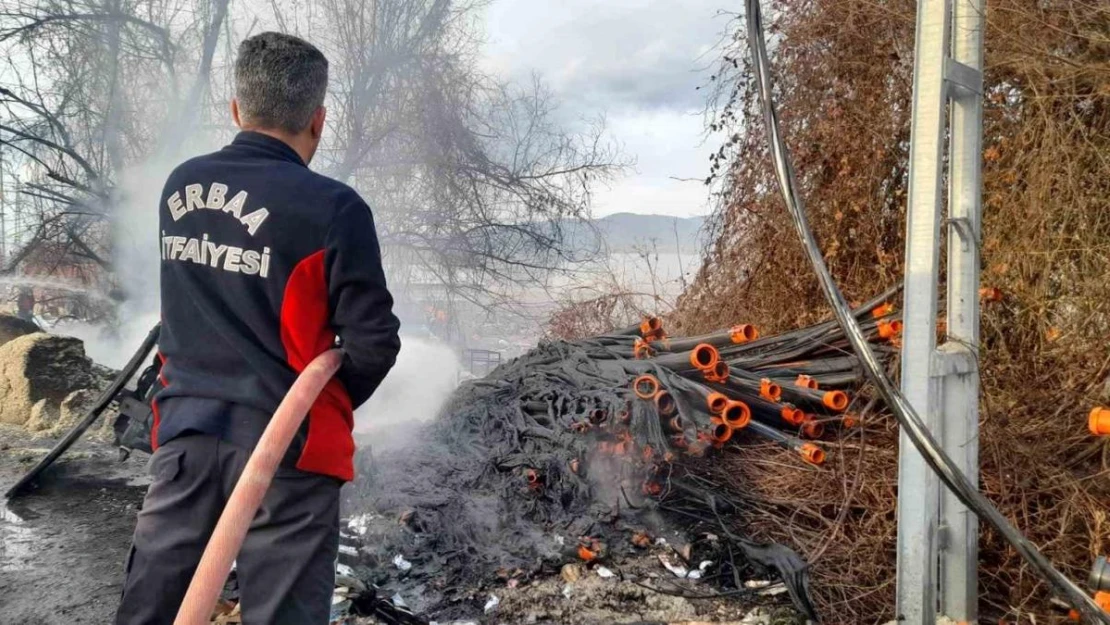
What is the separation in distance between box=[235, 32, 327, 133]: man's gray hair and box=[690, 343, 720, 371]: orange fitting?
11.2 ft

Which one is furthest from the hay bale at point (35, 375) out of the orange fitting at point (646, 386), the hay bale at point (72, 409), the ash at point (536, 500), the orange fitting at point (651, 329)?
the orange fitting at point (646, 386)

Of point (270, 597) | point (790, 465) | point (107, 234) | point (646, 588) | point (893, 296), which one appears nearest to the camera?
point (270, 597)

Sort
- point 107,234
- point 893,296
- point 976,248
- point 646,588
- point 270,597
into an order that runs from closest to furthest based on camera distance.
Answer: point 270,597 < point 976,248 < point 646,588 < point 893,296 < point 107,234

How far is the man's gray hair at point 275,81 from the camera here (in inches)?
77.0

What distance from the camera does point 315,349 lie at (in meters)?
1.94

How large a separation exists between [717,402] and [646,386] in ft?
1.60

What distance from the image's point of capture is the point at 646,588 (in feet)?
12.3

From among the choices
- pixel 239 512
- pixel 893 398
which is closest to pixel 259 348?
pixel 239 512

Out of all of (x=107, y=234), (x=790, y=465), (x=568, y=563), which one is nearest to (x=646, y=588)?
(x=568, y=563)

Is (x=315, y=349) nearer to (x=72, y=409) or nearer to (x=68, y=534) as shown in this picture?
(x=68, y=534)

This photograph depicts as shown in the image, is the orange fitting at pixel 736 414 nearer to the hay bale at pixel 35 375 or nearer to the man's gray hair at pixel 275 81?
the man's gray hair at pixel 275 81

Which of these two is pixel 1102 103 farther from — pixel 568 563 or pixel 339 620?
pixel 339 620

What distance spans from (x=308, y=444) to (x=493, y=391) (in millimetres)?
4362

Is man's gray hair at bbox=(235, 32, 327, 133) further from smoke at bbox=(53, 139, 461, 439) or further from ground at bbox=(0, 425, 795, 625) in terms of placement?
smoke at bbox=(53, 139, 461, 439)
